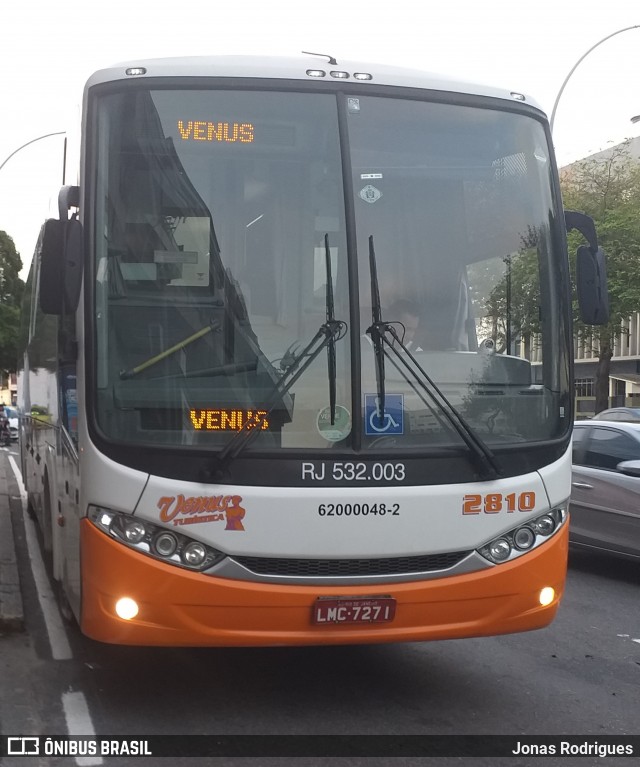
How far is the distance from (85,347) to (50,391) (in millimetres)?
2504

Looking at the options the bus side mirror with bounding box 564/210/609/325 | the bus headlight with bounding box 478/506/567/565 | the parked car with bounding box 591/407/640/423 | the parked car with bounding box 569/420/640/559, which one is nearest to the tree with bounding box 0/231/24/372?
the parked car with bounding box 591/407/640/423

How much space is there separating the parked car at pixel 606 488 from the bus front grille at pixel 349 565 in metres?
4.25

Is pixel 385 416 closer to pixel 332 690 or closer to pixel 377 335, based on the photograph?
pixel 377 335

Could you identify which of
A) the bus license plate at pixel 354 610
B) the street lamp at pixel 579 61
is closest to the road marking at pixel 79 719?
the bus license plate at pixel 354 610

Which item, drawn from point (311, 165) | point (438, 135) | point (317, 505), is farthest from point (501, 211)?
point (317, 505)

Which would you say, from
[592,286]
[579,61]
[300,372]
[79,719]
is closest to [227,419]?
[300,372]

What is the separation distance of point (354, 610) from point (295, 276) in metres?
1.67

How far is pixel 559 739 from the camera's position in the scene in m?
5.37

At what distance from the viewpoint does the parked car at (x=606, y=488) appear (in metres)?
9.73

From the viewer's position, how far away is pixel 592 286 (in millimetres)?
6270

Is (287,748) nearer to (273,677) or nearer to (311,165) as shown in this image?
(273,677)

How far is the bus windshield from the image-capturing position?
17.7 ft

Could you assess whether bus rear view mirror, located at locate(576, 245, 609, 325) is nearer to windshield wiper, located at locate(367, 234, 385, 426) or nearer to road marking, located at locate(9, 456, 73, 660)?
windshield wiper, located at locate(367, 234, 385, 426)

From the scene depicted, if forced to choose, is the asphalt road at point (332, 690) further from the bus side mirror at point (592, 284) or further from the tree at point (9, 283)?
the tree at point (9, 283)
